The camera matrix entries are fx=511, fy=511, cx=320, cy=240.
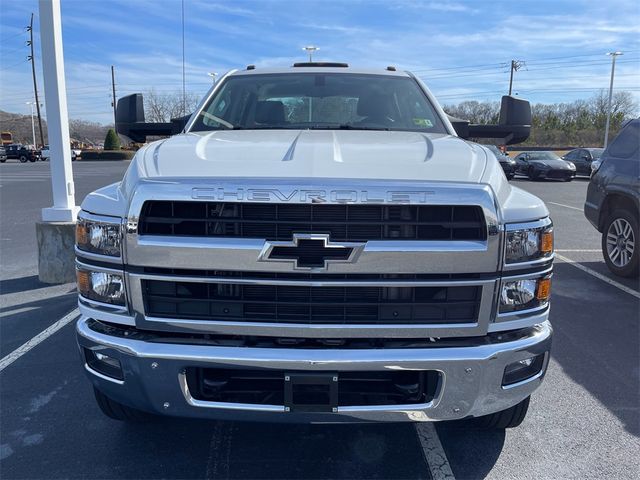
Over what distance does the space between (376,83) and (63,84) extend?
12.5 ft

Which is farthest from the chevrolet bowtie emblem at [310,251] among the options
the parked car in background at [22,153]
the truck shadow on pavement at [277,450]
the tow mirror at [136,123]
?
the parked car in background at [22,153]

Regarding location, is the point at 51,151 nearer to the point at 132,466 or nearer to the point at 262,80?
the point at 262,80

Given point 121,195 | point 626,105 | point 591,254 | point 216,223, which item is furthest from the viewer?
point 626,105

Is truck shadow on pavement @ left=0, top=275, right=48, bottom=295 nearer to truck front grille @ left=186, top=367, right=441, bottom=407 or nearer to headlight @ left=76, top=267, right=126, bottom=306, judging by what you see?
headlight @ left=76, top=267, right=126, bottom=306

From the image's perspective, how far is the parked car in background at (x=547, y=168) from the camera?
910 inches

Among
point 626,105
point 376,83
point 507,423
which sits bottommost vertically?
point 507,423

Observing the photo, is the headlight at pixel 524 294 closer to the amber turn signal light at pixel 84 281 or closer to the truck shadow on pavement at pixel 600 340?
the truck shadow on pavement at pixel 600 340

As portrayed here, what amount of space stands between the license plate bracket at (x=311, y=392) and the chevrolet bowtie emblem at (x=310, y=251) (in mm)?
452

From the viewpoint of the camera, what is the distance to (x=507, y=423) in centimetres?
278

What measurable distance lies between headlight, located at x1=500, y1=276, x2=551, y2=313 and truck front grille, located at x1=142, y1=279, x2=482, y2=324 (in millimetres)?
133

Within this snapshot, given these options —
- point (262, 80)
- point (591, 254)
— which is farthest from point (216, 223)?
point (591, 254)

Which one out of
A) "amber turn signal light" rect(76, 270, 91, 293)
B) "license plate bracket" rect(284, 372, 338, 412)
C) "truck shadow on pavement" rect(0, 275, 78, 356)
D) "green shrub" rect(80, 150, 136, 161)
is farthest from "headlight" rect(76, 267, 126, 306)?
"green shrub" rect(80, 150, 136, 161)

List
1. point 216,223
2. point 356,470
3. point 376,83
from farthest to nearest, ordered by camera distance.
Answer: point 376,83 → point 356,470 → point 216,223

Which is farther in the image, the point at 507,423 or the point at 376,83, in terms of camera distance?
the point at 376,83
